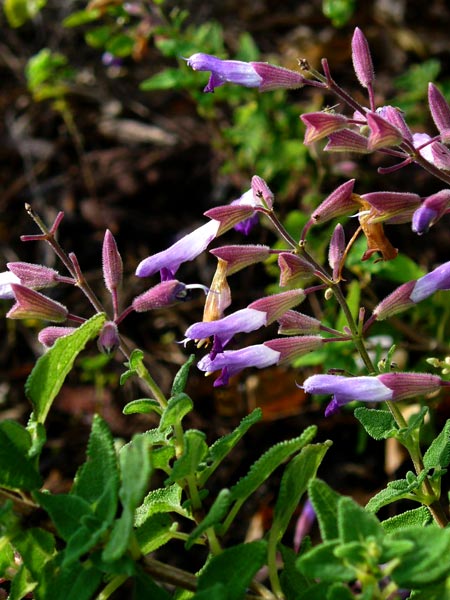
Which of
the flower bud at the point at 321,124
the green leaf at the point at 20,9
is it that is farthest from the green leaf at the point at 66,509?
the green leaf at the point at 20,9

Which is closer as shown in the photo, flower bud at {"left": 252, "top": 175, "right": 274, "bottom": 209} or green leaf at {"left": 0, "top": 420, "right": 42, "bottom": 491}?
green leaf at {"left": 0, "top": 420, "right": 42, "bottom": 491}

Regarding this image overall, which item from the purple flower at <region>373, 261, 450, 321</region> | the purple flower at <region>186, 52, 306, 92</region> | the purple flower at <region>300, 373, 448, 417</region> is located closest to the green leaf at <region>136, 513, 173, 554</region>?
the purple flower at <region>300, 373, 448, 417</region>

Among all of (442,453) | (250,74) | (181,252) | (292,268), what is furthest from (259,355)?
(250,74)

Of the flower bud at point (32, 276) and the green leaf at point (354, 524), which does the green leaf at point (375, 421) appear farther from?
the flower bud at point (32, 276)

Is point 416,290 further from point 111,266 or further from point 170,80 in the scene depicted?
point 170,80

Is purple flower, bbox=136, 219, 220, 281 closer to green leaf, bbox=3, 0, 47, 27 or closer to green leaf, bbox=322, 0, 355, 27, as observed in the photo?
green leaf, bbox=322, 0, 355, 27

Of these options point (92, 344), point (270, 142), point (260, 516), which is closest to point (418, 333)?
point (260, 516)

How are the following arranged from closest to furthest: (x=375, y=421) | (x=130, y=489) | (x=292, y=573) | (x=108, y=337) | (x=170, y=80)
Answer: (x=130, y=489)
(x=292, y=573)
(x=108, y=337)
(x=375, y=421)
(x=170, y=80)
